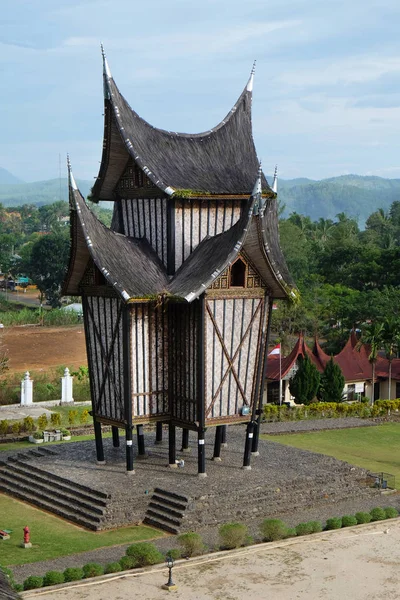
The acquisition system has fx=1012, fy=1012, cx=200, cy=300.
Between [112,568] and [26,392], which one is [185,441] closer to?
[112,568]

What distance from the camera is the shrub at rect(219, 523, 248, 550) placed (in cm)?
2059

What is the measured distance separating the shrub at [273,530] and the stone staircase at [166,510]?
2.03 m

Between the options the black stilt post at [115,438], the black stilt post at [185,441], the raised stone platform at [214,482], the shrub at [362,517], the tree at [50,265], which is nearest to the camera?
the shrub at [362,517]

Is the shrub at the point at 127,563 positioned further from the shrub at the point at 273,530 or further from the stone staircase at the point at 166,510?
the shrub at the point at 273,530

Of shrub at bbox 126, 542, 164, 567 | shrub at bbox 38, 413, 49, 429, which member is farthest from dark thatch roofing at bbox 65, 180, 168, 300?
shrub at bbox 38, 413, 49, 429

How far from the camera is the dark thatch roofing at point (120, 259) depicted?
2378 cm

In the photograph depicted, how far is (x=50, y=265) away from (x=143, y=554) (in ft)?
190

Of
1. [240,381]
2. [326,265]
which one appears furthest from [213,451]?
[326,265]

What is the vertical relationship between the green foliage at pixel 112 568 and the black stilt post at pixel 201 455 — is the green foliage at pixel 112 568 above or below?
below

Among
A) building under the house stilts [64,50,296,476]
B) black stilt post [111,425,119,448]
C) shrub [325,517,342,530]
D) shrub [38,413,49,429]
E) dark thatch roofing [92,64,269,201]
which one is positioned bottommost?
shrub [325,517,342,530]

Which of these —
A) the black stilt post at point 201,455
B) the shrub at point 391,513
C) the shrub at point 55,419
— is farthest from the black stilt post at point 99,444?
the shrub at point 55,419

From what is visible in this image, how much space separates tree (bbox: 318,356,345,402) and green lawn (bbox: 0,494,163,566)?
17257 millimetres

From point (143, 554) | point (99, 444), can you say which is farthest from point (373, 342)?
point (143, 554)

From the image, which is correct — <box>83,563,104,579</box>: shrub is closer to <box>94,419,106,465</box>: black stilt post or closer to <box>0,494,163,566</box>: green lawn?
<box>0,494,163,566</box>: green lawn
